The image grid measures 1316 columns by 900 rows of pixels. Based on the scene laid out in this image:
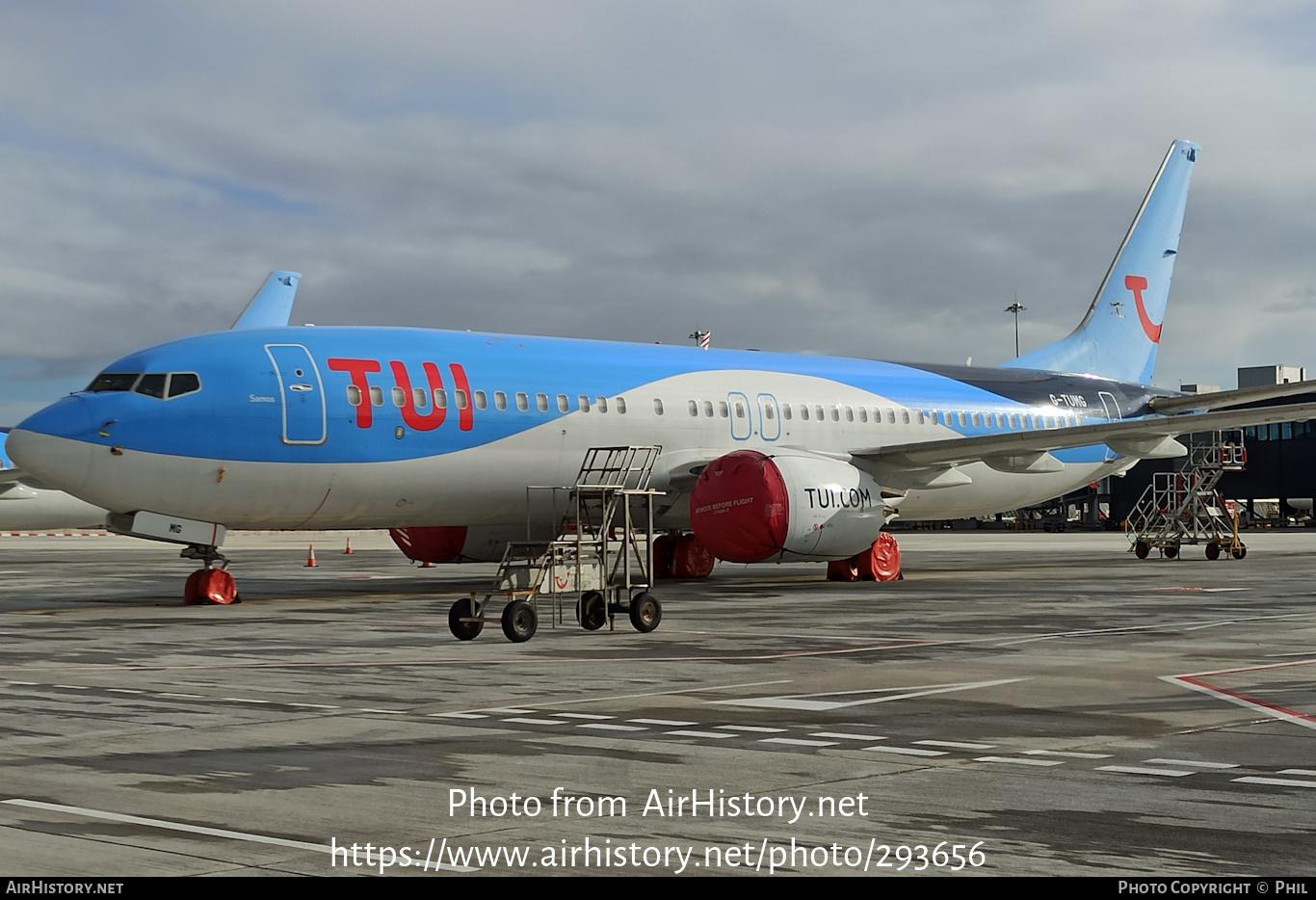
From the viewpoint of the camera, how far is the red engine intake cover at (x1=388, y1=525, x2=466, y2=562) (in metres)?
26.2

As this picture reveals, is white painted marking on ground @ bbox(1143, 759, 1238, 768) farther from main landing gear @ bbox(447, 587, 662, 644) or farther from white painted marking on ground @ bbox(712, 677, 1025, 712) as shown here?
main landing gear @ bbox(447, 587, 662, 644)

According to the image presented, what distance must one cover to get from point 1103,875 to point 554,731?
182 inches

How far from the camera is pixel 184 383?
20812mm

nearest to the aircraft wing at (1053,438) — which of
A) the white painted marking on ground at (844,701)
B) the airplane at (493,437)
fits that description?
the airplane at (493,437)

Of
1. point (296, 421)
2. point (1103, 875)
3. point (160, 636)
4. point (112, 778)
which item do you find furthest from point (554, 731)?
point (296, 421)

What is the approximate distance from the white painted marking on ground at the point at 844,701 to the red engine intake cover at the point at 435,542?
51.0 feet

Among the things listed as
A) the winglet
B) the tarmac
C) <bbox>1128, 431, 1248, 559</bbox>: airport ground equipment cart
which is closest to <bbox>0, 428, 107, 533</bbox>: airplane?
the winglet

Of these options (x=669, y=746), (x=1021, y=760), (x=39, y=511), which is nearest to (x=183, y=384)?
(x=669, y=746)

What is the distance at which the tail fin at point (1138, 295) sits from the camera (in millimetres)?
36719

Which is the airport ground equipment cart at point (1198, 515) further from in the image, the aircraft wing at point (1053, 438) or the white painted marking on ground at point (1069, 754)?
the white painted marking on ground at point (1069, 754)

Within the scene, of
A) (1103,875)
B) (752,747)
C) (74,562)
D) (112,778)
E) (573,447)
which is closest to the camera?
(1103,875)

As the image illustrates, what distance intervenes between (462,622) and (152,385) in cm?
772

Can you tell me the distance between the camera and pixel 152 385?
68.0ft

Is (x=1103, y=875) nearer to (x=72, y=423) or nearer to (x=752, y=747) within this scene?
(x=752, y=747)
